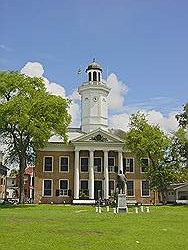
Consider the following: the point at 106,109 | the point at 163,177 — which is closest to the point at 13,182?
the point at 106,109

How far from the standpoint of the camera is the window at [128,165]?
208 ft

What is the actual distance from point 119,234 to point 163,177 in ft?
113

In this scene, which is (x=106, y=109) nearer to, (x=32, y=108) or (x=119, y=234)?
(x=32, y=108)

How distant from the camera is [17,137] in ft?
163

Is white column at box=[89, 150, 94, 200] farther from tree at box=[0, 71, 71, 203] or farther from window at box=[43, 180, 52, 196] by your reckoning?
tree at box=[0, 71, 71, 203]

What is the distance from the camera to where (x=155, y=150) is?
5162cm

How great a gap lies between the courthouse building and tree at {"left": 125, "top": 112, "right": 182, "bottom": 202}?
8.83 metres

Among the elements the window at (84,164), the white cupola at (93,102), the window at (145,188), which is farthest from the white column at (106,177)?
the white cupola at (93,102)

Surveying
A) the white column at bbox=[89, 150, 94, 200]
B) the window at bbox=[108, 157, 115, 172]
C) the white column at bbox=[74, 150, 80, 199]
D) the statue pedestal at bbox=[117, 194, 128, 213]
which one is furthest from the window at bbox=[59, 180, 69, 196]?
the statue pedestal at bbox=[117, 194, 128, 213]

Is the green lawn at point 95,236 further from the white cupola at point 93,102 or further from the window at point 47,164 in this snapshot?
the white cupola at point 93,102

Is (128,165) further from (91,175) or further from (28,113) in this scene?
(28,113)

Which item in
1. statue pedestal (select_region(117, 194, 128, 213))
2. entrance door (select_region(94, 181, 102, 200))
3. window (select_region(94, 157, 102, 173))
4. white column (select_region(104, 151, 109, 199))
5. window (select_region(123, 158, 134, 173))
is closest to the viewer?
statue pedestal (select_region(117, 194, 128, 213))

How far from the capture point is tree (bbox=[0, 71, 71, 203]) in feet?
149

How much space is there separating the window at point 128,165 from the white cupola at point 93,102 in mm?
6938
